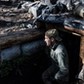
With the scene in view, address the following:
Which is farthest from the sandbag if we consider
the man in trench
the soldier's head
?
the soldier's head

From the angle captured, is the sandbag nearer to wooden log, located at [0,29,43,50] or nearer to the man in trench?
wooden log, located at [0,29,43,50]

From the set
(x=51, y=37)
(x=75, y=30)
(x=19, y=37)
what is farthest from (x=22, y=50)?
(x=75, y=30)

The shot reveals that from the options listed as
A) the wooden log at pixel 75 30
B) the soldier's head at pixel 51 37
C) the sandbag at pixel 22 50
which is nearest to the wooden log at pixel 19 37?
the sandbag at pixel 22 50

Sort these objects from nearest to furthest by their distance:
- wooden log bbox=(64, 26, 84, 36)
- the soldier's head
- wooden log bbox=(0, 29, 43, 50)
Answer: the soldier's head < wooden log bbox=(64, 26, 84, 36) < wooden log bbox=(0, 29, 43, 50)

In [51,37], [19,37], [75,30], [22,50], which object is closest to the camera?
[51,37]

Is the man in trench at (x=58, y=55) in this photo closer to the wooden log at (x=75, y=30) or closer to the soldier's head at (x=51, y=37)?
the soldier's head at (x=51, y=37)

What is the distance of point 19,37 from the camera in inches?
247

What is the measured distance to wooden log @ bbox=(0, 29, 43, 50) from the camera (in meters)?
6.08

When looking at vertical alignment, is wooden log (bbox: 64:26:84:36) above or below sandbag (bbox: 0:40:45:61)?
above

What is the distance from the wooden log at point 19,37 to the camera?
608cm

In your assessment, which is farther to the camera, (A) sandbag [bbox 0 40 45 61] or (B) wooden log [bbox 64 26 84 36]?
(A) sandbag [bbox 0 40 45 61]

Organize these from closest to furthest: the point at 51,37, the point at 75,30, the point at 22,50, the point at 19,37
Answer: the point at 51,37 → the point at 75,30 → the point at 19,37 → the point at 22,50

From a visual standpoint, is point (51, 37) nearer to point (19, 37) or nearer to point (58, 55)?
point (58, 55)

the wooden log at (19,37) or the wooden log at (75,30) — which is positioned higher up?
the wooden log at (75,30)
